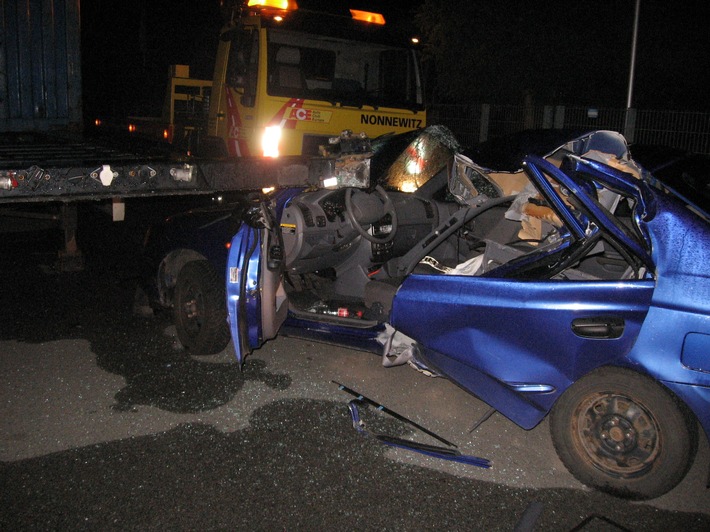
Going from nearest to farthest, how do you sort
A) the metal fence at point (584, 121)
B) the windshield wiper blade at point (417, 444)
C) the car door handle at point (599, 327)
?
the car door handle at point (599, 327) → the windshield wiper blade at point (417, 444) → the metal fence at point (584, 121)

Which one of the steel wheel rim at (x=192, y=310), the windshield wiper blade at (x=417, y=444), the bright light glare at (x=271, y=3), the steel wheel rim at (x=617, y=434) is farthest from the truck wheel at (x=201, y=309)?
the bright light glare at (x=271, y=3)

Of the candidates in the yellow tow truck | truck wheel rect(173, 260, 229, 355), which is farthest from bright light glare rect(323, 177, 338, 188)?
the yellow tow truck

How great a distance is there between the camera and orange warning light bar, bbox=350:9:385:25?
9.75 m

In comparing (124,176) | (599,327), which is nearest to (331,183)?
(124,176)

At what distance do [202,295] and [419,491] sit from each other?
229 centimetres

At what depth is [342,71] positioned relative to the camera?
9727mm

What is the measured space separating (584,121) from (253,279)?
11.6 meters

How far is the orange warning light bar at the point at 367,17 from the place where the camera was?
9750 millimetres

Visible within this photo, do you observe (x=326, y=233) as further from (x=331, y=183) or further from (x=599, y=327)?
(x=599, y=327)

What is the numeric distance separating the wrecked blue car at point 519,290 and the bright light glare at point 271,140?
12.6 ft

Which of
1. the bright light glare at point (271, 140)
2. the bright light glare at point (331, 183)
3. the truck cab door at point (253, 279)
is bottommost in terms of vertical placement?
the truck cab door at point (253, 279)

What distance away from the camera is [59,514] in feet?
10.8

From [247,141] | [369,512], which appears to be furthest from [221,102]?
[369,512]

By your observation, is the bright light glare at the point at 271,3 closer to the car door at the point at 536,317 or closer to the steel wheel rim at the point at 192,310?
the steel wheel rim at the point at 192,310
